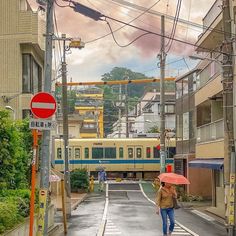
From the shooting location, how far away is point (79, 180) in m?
40.3

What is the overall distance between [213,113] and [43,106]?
64.4ft

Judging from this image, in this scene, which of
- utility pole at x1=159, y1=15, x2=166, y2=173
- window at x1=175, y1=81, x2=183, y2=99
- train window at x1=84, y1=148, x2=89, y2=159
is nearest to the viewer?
utility pole at x1=159, y1=15, x2=166, y2=173

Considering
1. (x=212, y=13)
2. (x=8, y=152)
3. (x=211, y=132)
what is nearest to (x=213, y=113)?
(x=211, y=132)

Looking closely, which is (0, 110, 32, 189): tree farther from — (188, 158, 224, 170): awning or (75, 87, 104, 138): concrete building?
(75, 87, 104, 138): concrete building

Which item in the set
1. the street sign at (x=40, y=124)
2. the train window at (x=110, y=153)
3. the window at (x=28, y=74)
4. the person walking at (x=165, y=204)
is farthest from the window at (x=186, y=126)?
the street sign at (x=40, y=124)

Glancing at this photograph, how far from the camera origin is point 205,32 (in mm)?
28938

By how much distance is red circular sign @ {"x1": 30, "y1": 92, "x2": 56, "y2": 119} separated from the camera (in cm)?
1090

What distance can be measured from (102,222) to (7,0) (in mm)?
12147

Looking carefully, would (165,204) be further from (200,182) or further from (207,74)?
(200,182)

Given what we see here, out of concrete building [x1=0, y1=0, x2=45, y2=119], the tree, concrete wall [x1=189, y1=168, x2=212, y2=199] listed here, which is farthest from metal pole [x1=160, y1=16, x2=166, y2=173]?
the tree

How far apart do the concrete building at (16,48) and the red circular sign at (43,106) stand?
15227 mm

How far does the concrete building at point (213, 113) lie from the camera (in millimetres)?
25484

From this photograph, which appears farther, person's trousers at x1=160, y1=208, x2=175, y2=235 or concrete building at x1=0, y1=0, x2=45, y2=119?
concrete building at x1=0, y1=0, x2=45, y2=119

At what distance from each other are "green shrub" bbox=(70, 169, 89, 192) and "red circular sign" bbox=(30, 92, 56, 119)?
95.5 ft
